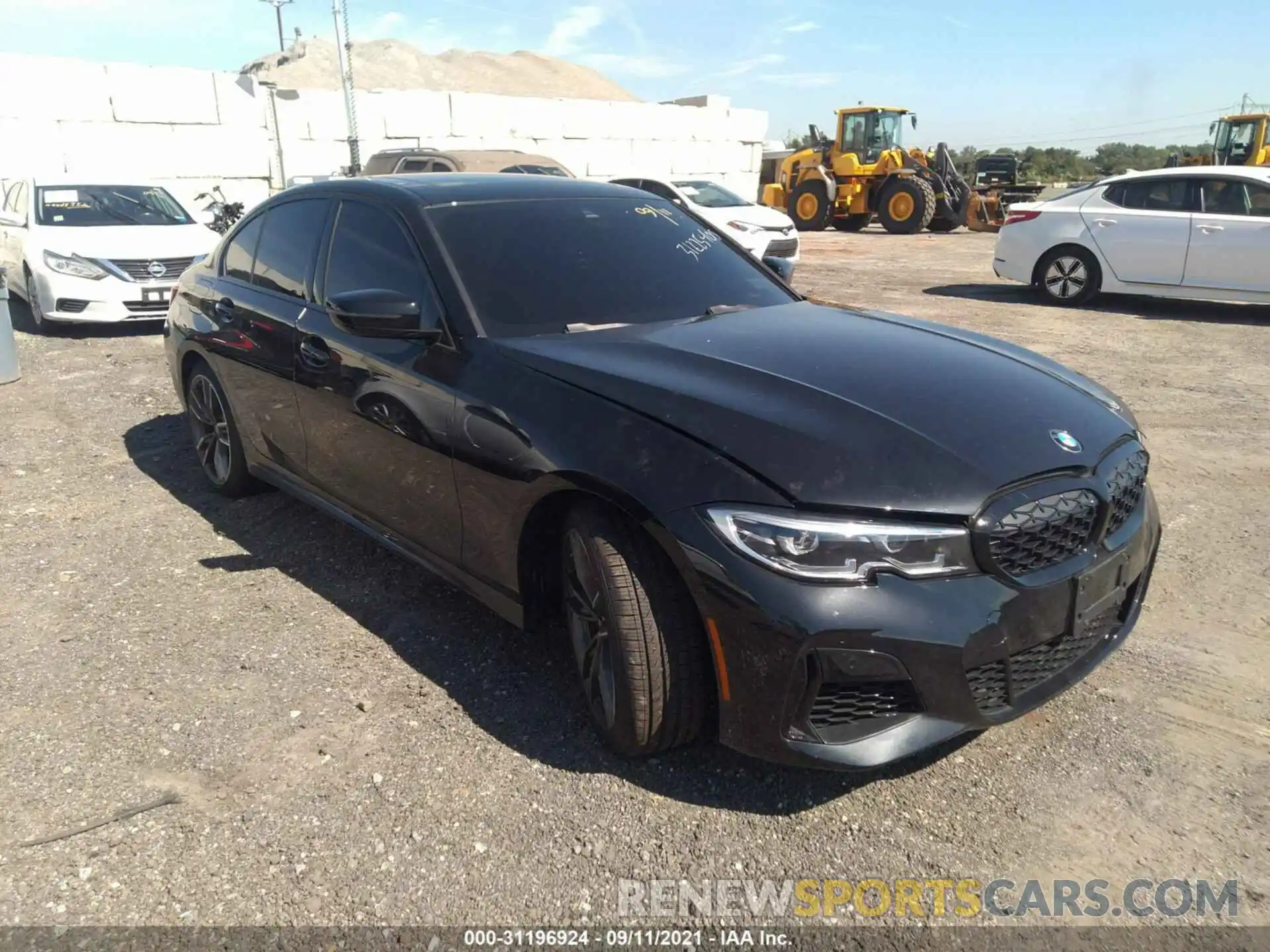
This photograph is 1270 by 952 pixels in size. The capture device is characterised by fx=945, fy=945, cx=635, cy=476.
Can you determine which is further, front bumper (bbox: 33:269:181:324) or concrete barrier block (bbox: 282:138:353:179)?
concrete barrier block (bbox: 282:138:353:179)

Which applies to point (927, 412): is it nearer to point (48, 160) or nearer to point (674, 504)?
point (674, 504)

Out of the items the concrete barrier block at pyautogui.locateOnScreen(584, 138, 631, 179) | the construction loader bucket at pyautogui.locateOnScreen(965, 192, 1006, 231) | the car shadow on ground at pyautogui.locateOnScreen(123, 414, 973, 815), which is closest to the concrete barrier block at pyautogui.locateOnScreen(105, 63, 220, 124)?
the concrete barrier block at pyautogui.locateOnScreen(584, 138, 631, 179)

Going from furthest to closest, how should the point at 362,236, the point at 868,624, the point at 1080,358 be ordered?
the point at 1080,358 → the point at 362,236 → the point at 868,624

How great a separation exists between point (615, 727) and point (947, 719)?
89 cm

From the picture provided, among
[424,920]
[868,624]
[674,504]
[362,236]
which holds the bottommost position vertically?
[424,920]

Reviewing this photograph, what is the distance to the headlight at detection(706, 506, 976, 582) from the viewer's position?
221 centimetres

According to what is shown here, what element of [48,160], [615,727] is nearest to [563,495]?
[615,727]

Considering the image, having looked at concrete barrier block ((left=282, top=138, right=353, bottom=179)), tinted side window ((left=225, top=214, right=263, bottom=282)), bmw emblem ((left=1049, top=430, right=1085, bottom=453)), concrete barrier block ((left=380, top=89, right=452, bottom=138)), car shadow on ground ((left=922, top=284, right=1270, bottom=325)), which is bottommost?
car shadow on ground ((left=922, top=284, right=1270, bottom=325))

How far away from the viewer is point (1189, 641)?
3391mm

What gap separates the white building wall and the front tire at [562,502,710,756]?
13320 mm

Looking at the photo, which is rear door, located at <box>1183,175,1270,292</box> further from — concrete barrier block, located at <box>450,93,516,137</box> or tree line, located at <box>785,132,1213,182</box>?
tree line, located at <box>785,132,1213,182</box>

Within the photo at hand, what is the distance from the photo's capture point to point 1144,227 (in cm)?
1040

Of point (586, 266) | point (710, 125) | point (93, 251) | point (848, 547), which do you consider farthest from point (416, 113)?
point (848, 547)

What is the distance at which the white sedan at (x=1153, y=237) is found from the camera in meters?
9.89
